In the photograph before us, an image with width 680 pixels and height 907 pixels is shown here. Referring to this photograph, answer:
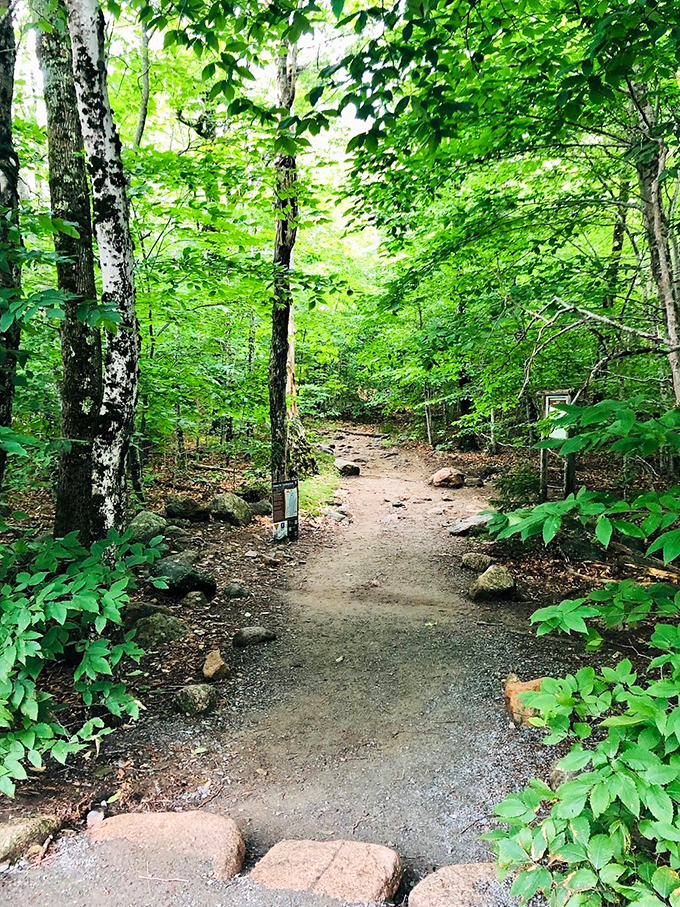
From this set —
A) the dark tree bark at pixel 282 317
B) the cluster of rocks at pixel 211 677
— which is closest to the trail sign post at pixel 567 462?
the dark tree bark at pixel 282 317

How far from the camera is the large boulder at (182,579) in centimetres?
566

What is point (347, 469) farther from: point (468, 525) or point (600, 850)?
point (600, 850)

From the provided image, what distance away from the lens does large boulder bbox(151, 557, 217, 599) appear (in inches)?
223

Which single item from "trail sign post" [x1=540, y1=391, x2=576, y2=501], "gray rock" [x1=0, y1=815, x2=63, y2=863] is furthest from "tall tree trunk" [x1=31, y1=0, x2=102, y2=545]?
"trail sign post" [x1=540, y1=391, x2=576, y2=501]

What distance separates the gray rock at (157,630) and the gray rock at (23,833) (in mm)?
2105

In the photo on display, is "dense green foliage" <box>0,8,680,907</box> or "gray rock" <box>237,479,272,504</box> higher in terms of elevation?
"dense green foliage" <box>0,8,680,907</box>

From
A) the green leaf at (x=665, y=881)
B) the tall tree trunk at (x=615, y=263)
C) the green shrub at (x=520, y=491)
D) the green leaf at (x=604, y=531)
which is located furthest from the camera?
the green shrub at (x=520, y=491)

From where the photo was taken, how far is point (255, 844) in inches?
108

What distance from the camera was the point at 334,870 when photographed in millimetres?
2324

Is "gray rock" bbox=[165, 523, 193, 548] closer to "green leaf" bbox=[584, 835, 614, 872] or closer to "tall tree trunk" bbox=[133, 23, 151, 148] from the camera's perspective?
"tall tree trunk" bbox=[133, 23, 151, 148]

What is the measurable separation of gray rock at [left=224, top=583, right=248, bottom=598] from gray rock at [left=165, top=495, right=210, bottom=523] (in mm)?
2421

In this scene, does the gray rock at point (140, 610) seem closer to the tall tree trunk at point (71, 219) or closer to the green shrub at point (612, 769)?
the tall tree trunk at point (71, 219)

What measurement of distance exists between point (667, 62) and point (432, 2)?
205cm

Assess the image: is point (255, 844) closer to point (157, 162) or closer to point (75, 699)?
point (75, 699)
